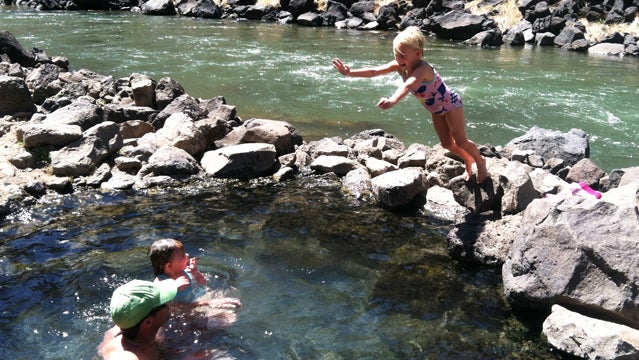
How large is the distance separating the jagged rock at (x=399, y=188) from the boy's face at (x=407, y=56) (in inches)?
71.5

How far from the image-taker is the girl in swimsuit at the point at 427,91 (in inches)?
235

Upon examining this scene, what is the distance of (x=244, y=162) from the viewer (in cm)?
873

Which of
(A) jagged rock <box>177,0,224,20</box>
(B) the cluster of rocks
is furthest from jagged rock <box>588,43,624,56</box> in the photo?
(A) jagged rock <box>177,0,224,20</box>

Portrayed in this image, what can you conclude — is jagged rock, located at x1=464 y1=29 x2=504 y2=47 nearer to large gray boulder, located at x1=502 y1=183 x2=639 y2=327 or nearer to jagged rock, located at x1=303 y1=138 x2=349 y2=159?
jagged rock, located at x1=303 y1=138 x2=349 y2=159

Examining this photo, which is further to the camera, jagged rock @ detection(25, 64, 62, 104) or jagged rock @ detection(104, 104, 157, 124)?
jagged rock @ detection(25, 64, 62, 104)

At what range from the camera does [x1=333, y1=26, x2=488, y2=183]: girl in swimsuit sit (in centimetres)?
596

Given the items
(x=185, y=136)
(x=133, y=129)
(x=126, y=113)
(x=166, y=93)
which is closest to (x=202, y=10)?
(x=166, y=93)

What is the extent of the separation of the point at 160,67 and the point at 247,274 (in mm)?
14130

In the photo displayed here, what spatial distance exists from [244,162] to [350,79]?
923cm

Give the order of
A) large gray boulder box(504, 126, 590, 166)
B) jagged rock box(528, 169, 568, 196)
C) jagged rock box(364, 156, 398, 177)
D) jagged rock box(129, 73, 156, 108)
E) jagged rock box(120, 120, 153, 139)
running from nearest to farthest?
1. jagged rock box(528, 169, 568, 196)
2. jagged rock box(364, 156, 398, 177)
3. large gray boulder box(504, 126, 590, 166)
4. jagged rock box(120, 120, 153, 139)
5. jagged rock box(129, 73, 156, 108)

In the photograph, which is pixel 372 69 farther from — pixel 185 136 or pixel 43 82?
pixel 43 82

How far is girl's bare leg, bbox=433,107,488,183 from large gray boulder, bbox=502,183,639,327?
1560 millimetres

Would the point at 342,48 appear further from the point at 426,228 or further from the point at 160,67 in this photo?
the point at 426,228

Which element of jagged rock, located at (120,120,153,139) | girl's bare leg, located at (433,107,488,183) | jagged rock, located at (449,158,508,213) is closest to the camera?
girl's bare leg, located at (433,107,488,183)
